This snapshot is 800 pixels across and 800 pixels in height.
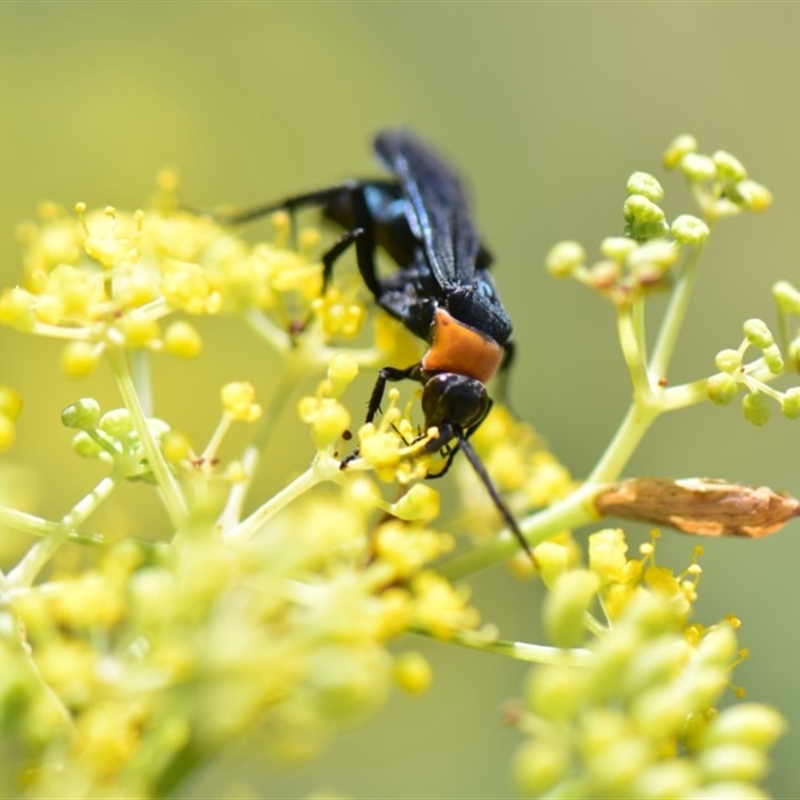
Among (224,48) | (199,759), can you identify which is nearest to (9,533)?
(199,759)

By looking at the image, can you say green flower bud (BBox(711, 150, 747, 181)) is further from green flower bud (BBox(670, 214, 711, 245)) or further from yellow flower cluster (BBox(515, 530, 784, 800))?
yellow flower cluster (BBox(515, 530, 784, 800))

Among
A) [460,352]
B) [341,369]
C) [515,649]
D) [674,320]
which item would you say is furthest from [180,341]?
[674,320]

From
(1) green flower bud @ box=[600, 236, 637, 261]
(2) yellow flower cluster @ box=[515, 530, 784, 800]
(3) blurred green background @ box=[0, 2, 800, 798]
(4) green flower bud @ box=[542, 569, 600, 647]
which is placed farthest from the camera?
(3) blurred green background @ box=[0, 2, 800, 798]

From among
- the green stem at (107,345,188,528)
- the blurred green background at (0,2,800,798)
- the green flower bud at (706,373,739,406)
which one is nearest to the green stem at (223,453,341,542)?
the green stem at (107,345,188,528)

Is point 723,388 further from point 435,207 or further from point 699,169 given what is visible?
point 435,207

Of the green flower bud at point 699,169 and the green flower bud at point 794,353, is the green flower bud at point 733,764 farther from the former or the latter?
the green flower bud at point 699,169

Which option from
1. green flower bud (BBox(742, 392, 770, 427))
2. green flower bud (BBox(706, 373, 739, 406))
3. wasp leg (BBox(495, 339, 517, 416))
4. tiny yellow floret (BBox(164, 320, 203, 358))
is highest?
tiny yellow floret (BBox(164, 320, 203, 358))
